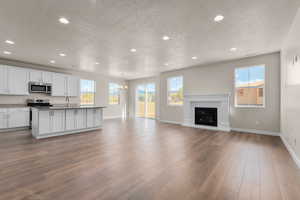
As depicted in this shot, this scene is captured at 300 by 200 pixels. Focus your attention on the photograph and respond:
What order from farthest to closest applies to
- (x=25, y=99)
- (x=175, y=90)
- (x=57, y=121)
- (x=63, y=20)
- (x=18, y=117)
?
1. (x=175, y=90)
2. (x=25, y=99)
3. (x=18, y=117)
4. (x=57, y=121)
5. (x=63, y=20)

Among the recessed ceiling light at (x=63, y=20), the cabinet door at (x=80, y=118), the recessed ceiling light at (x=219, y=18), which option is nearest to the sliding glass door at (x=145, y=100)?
the cabinet door at (x=80, y=118)

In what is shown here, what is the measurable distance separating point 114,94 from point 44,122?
5.86 meters

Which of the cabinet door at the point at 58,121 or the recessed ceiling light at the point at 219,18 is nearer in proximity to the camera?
the recessed ceiling light at the point at 219,18

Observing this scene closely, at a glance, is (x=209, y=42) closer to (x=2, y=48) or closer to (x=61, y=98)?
(x=2, y=48)

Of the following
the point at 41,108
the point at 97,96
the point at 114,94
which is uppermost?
the point at 114,94

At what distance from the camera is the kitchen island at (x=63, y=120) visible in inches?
167

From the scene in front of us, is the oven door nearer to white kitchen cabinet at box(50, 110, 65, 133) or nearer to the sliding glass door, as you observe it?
white kitchen cabinet at box(50, 110, 65, 133)

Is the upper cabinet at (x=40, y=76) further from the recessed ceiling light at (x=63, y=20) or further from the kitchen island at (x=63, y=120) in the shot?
the recessed ceiling light at (x=63, y=20)

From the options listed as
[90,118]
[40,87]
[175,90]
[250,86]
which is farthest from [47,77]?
[250,86]

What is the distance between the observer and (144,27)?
3.10m

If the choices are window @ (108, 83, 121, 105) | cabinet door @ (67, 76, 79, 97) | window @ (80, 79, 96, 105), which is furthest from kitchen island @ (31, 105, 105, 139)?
window @ (108, 83, 121, 105)

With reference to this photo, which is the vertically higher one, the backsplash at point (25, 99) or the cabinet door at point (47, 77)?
the cabinet door at point (47, 77)

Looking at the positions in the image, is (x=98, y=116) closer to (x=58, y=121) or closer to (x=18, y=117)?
(x=58, y=121)

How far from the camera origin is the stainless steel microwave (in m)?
5.84
